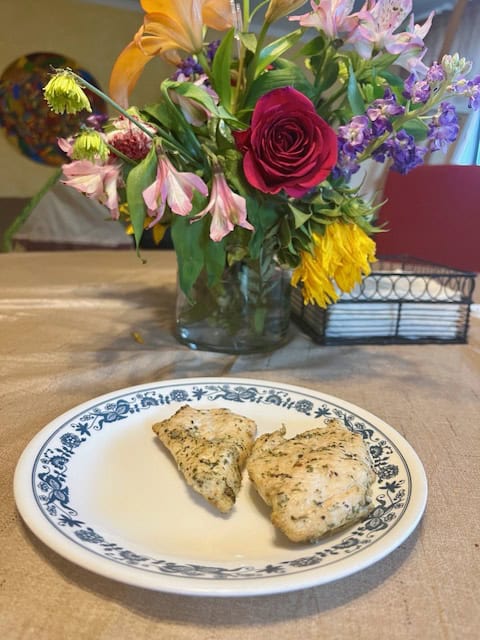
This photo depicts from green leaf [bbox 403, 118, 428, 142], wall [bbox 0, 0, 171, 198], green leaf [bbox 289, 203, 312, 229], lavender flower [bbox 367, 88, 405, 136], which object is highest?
wall [bbox 0, 0, 171, 198]

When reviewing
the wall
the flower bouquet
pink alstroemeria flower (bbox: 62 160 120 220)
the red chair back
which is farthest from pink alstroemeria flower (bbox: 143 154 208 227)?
the wall

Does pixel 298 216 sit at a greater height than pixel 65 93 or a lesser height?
lesser

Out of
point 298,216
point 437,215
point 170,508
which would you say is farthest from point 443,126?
point 437,215

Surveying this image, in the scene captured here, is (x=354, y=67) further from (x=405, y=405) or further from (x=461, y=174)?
(x=461, y=174)

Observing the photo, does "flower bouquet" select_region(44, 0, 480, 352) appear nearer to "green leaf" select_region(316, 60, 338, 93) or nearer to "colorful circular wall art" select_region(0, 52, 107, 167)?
"green leaf" select_region(316, 60, 338, 93)

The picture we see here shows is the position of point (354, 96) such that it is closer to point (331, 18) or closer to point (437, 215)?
point (331, 18)

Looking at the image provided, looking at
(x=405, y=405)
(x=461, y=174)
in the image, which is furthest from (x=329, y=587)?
(x=461, y=174)
